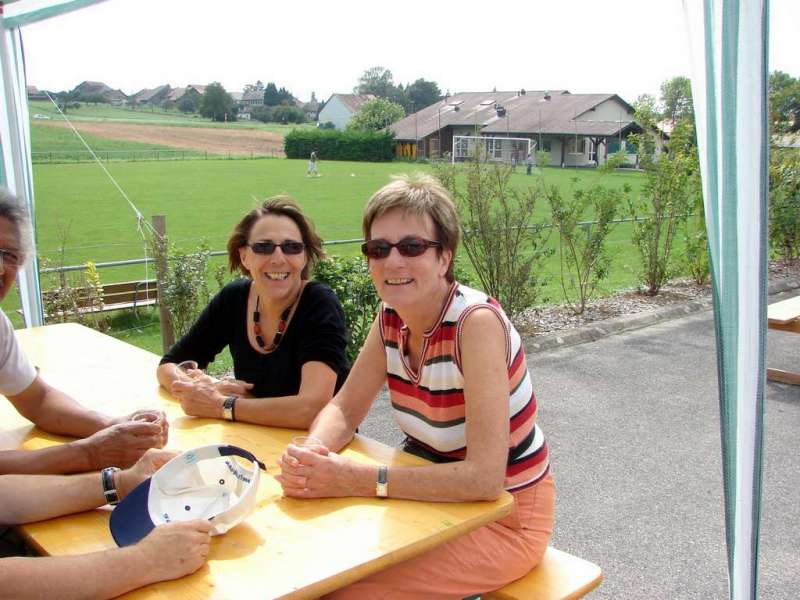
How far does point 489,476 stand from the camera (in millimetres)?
1891

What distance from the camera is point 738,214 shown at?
2.03 m

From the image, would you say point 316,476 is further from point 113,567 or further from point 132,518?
point 113,567

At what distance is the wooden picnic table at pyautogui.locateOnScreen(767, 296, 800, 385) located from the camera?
588 centimetres

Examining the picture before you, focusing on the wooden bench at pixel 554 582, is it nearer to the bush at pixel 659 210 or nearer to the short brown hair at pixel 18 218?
the short brown hair at pixel 18 218

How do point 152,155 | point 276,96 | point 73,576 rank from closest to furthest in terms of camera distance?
point 73,576, point 276,96, point 152,155

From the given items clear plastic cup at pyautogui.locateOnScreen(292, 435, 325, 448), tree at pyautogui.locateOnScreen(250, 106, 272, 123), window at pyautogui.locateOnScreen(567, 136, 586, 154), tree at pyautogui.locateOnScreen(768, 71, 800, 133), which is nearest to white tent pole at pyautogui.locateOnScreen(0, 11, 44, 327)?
clear plastic cup at pyautogui.locateOnScreen(292, 435, 325, 448)

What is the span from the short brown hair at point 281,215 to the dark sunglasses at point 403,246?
2.61ft

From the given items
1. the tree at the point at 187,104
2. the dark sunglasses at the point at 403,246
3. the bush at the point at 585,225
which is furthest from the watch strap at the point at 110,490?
the tree at the point at 187,104

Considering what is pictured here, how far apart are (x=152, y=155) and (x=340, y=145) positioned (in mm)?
18190

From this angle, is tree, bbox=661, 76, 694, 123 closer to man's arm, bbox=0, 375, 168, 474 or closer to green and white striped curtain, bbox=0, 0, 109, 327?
green and white striped curtain, bbox=0, 0, 109, 327

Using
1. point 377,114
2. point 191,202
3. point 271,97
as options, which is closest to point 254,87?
point 271,97

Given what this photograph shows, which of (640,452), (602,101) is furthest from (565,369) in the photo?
(602,101)

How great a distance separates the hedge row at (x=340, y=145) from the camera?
44.7 meters

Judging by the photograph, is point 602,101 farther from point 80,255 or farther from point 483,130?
point 80,255
